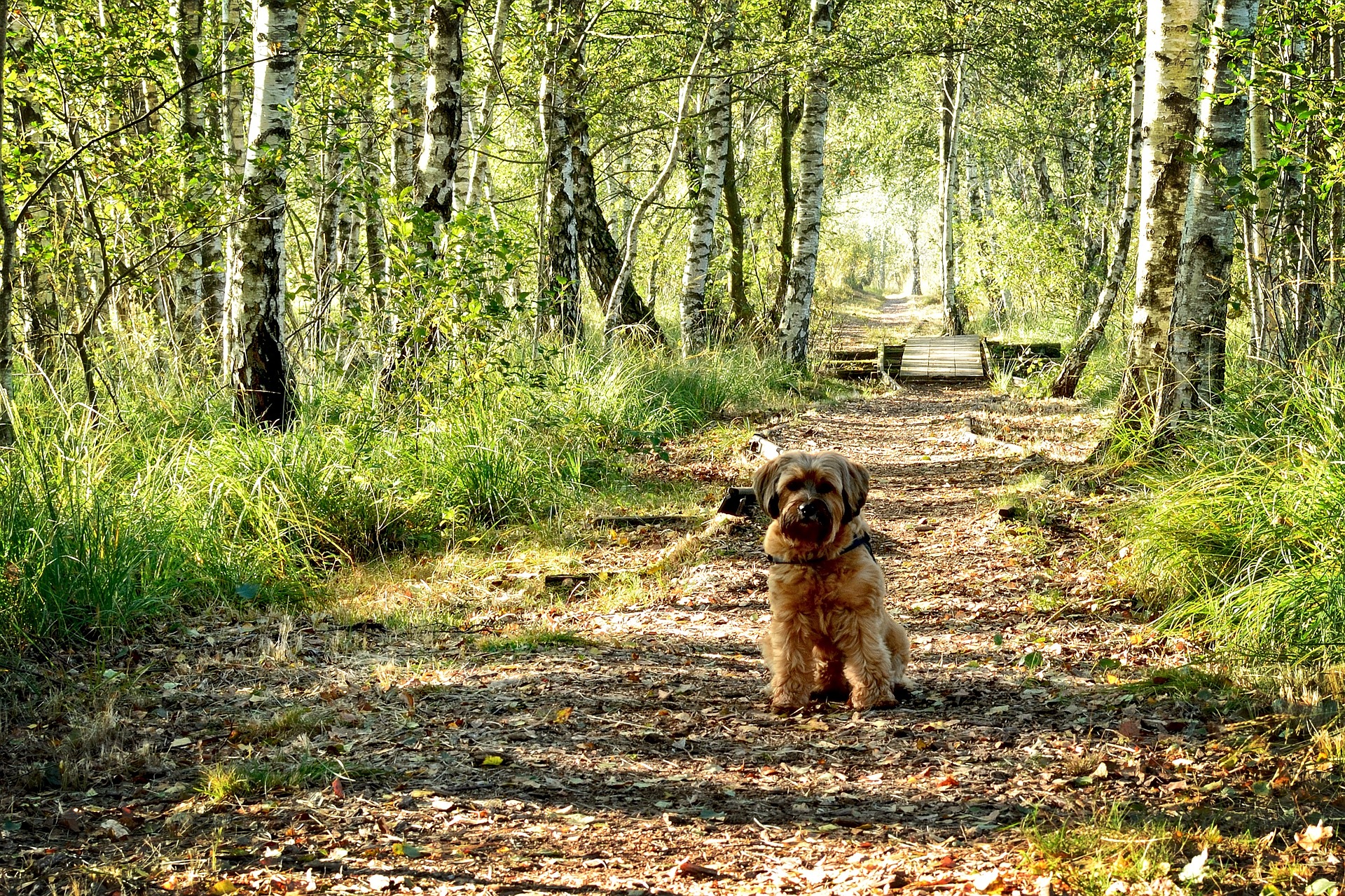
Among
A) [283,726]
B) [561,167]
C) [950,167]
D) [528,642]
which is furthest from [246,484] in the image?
[950,167]

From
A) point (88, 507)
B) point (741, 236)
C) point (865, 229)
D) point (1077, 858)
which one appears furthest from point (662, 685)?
point (865, 229)

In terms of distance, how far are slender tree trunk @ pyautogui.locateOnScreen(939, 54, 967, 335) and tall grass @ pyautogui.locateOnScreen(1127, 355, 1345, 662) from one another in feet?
63.2

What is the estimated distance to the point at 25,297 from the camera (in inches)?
377

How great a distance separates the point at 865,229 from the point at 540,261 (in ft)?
264

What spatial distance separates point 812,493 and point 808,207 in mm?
13882

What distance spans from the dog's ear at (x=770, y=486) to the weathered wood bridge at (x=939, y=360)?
13.9m

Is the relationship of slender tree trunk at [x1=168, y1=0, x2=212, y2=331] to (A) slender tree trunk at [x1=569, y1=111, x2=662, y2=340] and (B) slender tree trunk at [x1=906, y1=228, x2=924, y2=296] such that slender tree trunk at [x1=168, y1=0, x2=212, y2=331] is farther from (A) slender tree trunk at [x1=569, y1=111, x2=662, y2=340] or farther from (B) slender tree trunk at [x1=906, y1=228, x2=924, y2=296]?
(B) slender tree trunk at [x1=906, y1=228, x2=924, y2=296]

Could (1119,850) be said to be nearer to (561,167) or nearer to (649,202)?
(649,202)

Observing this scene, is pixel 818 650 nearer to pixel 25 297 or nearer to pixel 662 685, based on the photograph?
pixel 662 685

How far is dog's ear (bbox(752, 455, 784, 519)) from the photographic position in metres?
5.12

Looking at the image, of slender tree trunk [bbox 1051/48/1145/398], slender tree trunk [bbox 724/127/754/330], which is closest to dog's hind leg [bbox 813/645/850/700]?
slender tree trunk [bbox 1051/48/1145/398]

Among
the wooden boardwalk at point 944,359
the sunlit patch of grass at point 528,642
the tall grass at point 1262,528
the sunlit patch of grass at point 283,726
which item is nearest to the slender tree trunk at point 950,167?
the wooden boardwalk at point 944,359

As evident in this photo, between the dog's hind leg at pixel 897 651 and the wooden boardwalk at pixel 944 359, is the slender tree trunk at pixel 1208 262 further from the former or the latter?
the wooden boardwalk at pixel 944 359

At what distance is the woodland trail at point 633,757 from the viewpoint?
359cm
